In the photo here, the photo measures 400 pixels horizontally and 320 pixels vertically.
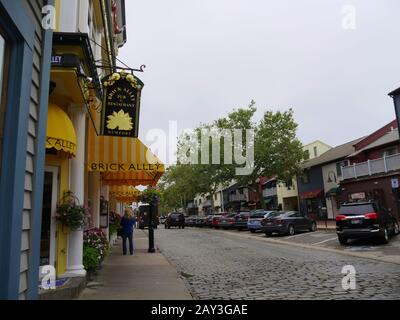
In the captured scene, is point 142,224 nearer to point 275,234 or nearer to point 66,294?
point 275,234

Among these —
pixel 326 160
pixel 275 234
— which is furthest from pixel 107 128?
pixel 326 160

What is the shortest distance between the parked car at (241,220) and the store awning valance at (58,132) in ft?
86.2

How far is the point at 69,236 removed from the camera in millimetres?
8000

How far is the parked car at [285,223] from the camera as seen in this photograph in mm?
23469

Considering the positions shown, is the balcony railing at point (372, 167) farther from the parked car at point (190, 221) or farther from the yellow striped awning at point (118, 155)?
the yellow striped awning at point (118, 155)

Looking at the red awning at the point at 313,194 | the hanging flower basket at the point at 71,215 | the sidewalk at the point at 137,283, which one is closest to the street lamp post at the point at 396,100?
the sidewalk at the point at 137,283

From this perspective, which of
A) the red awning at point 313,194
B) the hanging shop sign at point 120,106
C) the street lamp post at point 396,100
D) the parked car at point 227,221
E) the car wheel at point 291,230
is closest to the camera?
the hanging shop sign at point 120,106

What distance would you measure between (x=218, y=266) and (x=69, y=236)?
5.10 metres

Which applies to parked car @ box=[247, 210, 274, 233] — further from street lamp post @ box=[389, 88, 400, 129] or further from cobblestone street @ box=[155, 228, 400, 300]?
cobblestone street @ box=[155, 228, 400, 300]

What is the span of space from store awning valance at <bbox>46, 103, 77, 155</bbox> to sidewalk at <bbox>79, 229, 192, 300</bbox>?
2.85 meters

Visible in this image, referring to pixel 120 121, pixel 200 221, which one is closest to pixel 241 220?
pixel 200 221

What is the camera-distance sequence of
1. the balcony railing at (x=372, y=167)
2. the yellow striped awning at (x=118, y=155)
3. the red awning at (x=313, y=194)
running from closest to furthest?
1. the yellow striped awning at (x=118, y=155)
2. the balcony railing at (x=372, y=167)
3. the red awning at (x=313, y=194)

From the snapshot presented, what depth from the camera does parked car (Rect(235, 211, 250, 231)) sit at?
1259 inches

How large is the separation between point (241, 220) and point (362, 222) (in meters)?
16.8
